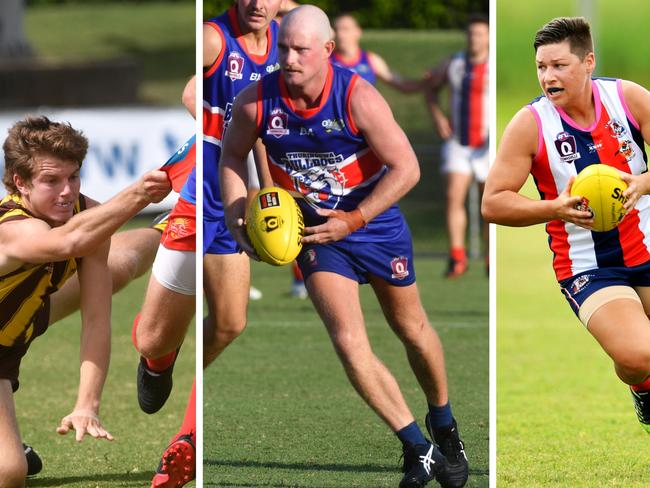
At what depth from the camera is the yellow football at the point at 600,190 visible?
4.21 metres

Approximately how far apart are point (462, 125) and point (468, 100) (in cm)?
37

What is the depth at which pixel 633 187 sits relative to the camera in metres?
4.25

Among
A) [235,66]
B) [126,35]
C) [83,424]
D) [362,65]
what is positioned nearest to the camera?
[83,424]

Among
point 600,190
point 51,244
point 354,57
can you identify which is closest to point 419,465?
point 600,190

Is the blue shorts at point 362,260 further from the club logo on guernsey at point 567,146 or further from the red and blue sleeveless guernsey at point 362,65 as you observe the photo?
the red and blue sleeveless guernsey at point 362,65

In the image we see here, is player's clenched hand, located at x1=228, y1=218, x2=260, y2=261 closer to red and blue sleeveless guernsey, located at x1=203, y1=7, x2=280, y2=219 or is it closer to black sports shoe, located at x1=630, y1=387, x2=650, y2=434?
red and blue sleeveless guernsey, located at x1=203, y1=7, x2=280, y2=219

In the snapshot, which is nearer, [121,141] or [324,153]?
[324,153]

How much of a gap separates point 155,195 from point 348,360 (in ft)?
2.95

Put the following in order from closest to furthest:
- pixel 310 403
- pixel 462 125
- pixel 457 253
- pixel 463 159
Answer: pixel 310 403
pixel 457 253
pixel 463 159
pixel 462 125

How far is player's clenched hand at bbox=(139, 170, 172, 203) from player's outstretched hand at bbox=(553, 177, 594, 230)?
131cm

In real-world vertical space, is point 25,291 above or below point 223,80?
below

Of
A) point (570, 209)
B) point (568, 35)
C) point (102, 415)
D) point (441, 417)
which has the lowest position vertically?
point (102, 415)

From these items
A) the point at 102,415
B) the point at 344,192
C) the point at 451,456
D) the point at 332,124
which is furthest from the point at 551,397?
the point at 332,124

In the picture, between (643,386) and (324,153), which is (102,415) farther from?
(643,386)
